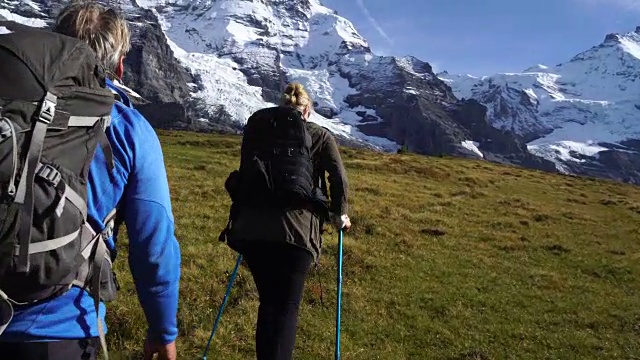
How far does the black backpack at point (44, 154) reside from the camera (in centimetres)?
261

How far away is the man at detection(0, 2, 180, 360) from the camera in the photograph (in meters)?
2.91

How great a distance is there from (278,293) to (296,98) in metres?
2.25

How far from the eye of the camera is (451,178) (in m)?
39.8

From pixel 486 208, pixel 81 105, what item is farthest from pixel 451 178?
pixel 81 105

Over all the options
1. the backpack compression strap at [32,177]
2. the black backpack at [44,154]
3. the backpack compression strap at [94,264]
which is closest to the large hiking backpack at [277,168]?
the backpack compression strap at [94,264]

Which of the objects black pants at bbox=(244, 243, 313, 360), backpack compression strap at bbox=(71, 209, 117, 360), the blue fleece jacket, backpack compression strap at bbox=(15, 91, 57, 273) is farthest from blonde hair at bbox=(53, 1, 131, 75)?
black pants at bbox=(244, 243, 313, 360)

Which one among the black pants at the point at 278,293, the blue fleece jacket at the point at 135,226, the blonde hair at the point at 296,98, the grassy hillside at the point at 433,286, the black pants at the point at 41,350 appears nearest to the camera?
the black pants at the point at 41,350

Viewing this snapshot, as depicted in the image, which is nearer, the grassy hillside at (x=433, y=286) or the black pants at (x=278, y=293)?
the black pants at (x=278, y=293)

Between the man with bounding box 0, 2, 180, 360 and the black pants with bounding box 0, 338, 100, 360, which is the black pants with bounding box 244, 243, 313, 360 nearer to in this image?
the man with bounding box 0, 2, 180, 360

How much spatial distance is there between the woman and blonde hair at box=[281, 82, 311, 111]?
0.36 m

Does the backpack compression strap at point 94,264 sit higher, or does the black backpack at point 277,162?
the black backpack at point 277,162

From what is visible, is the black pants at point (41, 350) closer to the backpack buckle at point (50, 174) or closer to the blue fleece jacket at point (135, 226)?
the blue fleece jacket at point (135, 226)

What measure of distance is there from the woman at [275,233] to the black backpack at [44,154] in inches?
110

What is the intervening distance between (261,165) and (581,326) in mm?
9864
